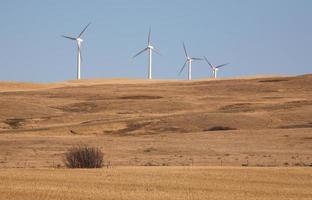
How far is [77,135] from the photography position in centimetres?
6072

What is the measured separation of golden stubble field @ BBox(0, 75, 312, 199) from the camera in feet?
73.7

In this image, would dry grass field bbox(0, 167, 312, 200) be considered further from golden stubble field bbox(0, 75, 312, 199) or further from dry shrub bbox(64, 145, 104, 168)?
dry shrub bbox(64, 145, 104, 168)

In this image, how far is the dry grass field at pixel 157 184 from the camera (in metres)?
20.5

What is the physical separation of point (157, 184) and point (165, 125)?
4220cm

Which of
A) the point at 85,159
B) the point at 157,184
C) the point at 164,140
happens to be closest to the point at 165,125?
the point at 164,140

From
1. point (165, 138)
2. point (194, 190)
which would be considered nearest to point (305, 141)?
point (165, 138)

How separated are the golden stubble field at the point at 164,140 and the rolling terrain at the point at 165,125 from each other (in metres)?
0.07

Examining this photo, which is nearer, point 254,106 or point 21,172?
point 21,172

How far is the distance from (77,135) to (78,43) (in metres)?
48.2

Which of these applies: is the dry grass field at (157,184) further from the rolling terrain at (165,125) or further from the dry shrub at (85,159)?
the rolling terrain at (165,125)

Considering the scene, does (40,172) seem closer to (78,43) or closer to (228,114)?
(228,114)

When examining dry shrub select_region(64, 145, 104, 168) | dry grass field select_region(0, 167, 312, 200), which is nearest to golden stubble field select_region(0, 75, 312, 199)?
dry grass field select_region(0, 167, 312, 200)

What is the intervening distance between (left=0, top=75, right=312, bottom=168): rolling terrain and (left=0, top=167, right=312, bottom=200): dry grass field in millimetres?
7298

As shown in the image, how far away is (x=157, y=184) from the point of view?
23.1 metres
